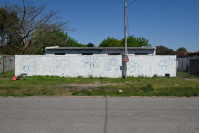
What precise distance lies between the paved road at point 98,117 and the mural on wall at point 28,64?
7957mm

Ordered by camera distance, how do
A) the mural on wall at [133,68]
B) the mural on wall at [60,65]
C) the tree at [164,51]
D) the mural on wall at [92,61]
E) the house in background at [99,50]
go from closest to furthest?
the mural on wall at [92,61], the mural on wall at [60,65], the mural on wall at [133,68], the house in background at [99,50], the tree at [164,51]

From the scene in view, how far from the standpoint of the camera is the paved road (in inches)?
170

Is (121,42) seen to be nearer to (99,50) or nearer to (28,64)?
(99,50)

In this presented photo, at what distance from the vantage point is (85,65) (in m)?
14.4

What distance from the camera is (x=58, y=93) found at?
8.86m

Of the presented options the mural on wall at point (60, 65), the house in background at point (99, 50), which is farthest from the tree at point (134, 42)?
the mural on wall at point (60, 65)

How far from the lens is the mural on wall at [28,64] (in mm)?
14414

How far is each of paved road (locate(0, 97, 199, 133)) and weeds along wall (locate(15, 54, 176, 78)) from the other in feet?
24.4

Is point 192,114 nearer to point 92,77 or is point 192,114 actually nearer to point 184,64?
point 92,77

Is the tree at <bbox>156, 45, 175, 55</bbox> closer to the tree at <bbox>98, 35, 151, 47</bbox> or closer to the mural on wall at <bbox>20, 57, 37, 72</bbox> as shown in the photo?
the tree at <bbox>98, 35, 151, 47</bbox>

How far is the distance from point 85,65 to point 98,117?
9.33 m

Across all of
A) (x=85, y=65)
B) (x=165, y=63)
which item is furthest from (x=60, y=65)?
(x=165, y=63)

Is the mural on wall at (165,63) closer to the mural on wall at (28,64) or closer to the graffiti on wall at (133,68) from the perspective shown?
the graffiti on wall at (133,68)

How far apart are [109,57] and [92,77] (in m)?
2.18
